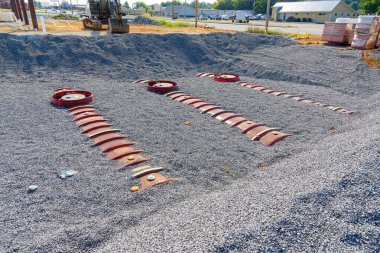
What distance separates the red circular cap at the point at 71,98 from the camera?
734 cm

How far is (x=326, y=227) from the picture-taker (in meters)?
2.53

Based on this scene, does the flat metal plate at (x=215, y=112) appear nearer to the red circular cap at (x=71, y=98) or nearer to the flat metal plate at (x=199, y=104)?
the flat metal plate at (x=199, y=104)

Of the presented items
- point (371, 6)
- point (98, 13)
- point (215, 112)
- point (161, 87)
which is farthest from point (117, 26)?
point (371, 6)

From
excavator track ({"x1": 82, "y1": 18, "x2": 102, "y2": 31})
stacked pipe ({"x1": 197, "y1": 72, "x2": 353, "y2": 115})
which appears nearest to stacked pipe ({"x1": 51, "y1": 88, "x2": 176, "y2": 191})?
stacked pipe ({"x1": 197, "y1": 72, "x2": 353, "y2": 115})

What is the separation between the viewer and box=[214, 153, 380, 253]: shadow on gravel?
2355 millimetres

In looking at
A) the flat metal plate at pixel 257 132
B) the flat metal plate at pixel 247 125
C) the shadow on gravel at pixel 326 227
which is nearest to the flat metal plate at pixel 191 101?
the flat metal plate at pixel 247 125

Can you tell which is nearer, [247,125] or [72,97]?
[247,125]

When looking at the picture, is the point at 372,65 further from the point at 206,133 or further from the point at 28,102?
the point at 28,102

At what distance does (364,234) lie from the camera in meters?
2.40

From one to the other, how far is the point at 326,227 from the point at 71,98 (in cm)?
735

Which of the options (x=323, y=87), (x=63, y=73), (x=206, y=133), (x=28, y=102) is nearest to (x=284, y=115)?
(x=206, y=133)

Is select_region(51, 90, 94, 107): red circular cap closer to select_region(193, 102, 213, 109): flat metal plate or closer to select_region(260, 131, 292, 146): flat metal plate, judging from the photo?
select_region(193, 102, 213, 109): flat metal plate

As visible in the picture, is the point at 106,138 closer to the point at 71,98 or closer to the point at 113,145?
the point at 113,145

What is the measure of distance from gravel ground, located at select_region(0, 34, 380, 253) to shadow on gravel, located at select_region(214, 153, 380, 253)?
0.01 metres
